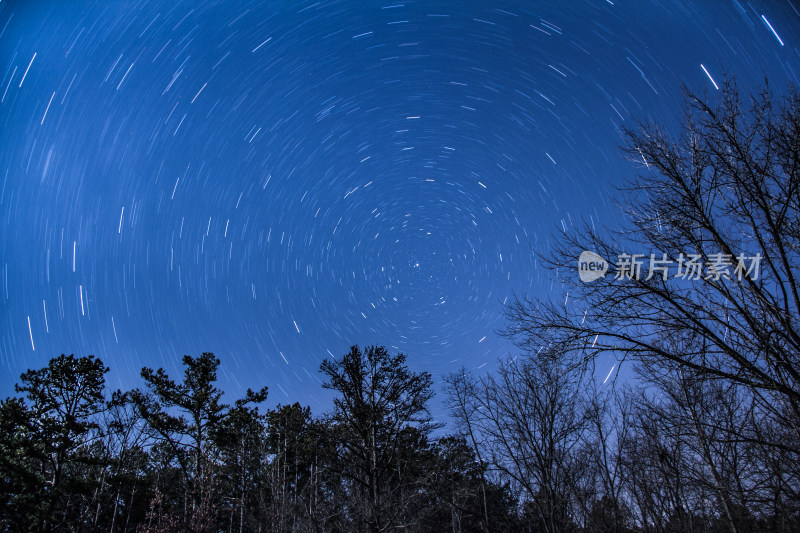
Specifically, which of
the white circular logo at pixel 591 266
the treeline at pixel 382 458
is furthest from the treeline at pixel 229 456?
the white circular logo at pixel 591 266

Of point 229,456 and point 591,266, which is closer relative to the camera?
point 591,266

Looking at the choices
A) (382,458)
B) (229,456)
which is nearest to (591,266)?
(382,458)

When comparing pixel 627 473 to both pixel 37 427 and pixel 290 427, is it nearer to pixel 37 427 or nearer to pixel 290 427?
pixel 290 427

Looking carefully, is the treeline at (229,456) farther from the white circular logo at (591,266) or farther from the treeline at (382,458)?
the white circular logo at (591,266)

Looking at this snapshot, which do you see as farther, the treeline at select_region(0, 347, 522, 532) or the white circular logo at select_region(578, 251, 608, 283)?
the treeline at select_region(0, 347, 522, 532)

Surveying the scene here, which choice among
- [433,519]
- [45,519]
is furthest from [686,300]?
[433,519]

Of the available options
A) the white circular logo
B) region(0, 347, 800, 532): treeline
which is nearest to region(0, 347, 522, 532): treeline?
region(0, 347, 800, 532): treeline

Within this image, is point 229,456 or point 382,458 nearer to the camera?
A: point 382,458

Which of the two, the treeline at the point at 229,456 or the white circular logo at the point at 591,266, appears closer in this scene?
the white circular logo at the point at 591,266

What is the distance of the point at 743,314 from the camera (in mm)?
4156

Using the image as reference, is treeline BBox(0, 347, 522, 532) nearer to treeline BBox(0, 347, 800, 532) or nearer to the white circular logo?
treeline BBox(0, 347, 800, 532)

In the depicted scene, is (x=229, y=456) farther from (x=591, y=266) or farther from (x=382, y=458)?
(x=591, y=266)

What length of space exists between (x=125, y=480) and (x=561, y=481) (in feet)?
79.0

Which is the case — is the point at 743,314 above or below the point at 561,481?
above
